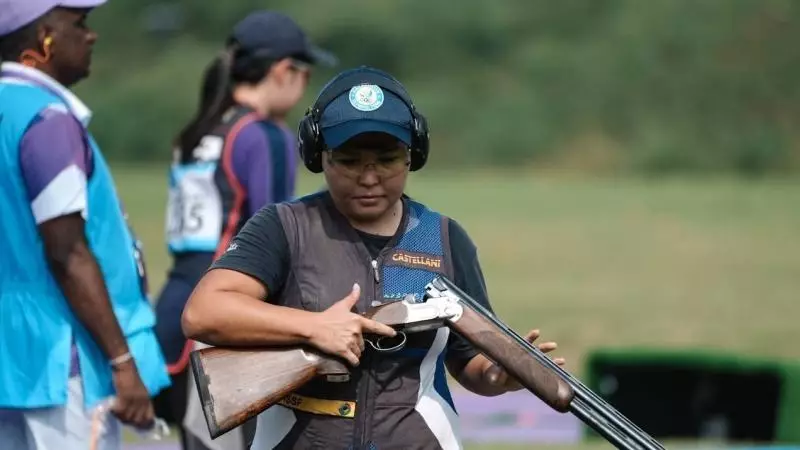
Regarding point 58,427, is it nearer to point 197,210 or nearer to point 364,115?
point 364,115

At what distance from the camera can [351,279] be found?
11.6 feet

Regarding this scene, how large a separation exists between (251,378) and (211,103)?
281cm

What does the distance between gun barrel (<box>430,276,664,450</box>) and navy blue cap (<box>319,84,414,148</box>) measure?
1.29 feet

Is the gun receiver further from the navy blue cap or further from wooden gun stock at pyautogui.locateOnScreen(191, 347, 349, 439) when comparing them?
the navy blue cap

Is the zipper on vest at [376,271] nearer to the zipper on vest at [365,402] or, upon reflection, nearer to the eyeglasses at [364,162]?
the zipper on vest at [365,402]

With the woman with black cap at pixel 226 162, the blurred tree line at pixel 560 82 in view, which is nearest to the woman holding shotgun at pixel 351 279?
the woman with black cap at pixel 226 162

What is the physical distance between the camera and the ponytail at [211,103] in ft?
19.2

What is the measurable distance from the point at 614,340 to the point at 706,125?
16187 mm

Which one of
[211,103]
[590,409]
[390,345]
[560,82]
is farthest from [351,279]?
[560,82]

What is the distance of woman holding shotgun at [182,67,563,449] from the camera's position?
338 cm

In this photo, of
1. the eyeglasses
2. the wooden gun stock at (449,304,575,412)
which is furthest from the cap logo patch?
the wooden gun stock at (449,304,575,412)

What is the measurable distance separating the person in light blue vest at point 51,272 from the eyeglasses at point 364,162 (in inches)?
42.6

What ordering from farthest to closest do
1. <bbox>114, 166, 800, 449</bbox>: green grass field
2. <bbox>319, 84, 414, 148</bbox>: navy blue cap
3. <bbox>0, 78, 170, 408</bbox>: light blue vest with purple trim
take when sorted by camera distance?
<bbox>114, 166, 800, 449</bbox>: green grass field
<bbox>0, 78, 170, 408</bbox>: light blue vest with purple trim
<bbox>319, 84, 414, 148</bbox>: navy blue cap

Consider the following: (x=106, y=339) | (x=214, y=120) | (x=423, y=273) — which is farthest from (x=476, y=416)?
(x=423, y=273)
